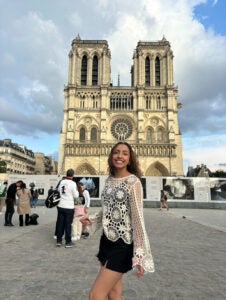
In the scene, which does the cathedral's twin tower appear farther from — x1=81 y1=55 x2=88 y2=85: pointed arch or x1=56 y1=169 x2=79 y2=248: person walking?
x1=56 y1=169 x2=79 y2=248: person walking

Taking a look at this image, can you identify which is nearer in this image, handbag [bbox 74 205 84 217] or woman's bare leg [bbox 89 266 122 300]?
woman's bare leg [bbox 89 266 122 300]

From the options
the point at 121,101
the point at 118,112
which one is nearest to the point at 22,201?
the point at 118,112

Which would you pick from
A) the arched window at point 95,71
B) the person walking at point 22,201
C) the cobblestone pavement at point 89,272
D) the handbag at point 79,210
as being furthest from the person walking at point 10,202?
the arched window at point 95,71

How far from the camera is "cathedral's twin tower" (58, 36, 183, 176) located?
39.9 m

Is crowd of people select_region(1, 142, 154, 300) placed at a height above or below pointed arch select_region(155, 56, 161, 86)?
below

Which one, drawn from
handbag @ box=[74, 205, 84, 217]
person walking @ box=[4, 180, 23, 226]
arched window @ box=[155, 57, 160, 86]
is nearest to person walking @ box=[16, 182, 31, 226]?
person walking @ box=[4, 180, 23, 226]

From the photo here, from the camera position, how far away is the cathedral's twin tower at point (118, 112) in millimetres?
39938

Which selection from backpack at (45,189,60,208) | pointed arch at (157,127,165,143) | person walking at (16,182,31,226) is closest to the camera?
backpack at (45,189,60,208)

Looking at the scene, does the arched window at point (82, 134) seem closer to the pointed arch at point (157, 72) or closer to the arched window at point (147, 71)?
the arched window at point (147, 71)

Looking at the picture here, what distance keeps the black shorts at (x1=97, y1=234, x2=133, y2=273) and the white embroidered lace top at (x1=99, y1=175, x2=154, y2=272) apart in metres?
0.04

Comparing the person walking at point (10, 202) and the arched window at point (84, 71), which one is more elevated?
the arched window at point (84, 71)

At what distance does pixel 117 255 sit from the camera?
1854 millimetres

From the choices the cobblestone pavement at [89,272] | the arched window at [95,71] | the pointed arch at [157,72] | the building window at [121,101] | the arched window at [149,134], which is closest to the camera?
the cobblestone pavement at [89,272]

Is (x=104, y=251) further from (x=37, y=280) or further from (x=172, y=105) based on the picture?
(x=172, y=105)
